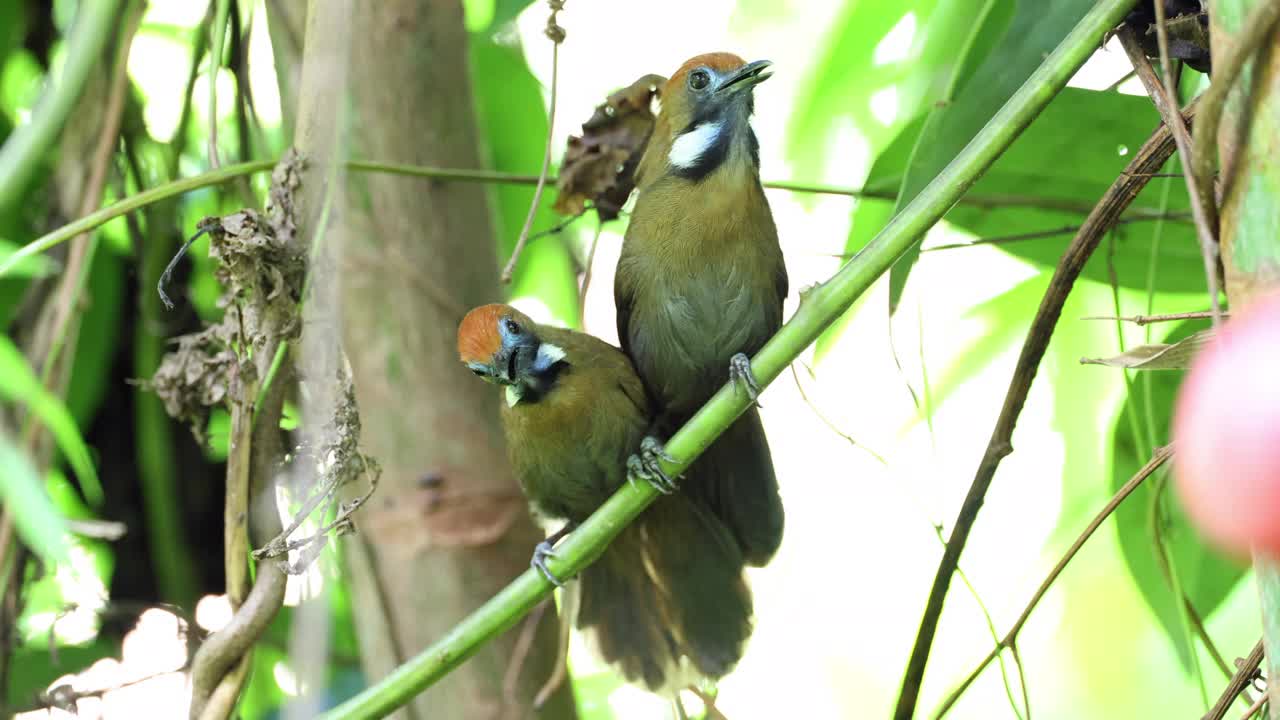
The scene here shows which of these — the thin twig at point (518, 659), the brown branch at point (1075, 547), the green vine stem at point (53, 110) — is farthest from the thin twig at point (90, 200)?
the brown branch at point (1075, 547)

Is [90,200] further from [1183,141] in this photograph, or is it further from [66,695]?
[1183,141]

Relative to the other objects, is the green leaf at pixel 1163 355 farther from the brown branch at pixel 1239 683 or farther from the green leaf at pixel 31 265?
the green leaf at pixel 31 265

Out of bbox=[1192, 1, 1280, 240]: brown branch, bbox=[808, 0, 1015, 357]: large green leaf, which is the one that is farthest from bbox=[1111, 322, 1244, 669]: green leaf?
bbox=[1192, 1, 1280, 240]: brown branch

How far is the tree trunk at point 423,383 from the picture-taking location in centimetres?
225

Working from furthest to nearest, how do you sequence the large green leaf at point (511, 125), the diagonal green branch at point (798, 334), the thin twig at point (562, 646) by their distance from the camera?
the large green leaf at point (511, 125)
the thin twig at point (562, 646)
the diagonal green branch at point (798, 334)

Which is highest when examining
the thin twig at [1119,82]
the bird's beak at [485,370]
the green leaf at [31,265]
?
the thin twig at [1119,82]

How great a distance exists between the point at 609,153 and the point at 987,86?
76cm

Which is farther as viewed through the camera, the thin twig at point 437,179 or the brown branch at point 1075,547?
the thin twig at point 437,179

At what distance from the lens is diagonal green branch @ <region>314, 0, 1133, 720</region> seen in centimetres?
141

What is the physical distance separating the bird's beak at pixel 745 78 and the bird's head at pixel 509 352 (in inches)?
24.3

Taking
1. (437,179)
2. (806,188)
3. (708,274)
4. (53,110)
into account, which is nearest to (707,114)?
(708,274)

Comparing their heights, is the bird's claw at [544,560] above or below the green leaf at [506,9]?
below

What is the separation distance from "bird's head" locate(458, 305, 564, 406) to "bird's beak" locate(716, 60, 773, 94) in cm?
62

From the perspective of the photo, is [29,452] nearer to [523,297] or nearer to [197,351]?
[197,351]
